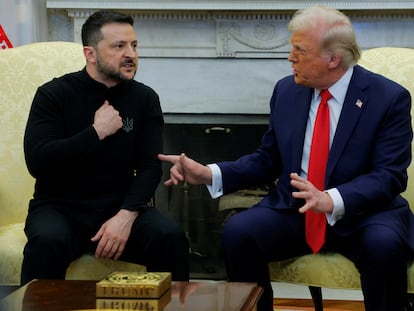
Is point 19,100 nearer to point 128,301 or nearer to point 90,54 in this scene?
point 90,54

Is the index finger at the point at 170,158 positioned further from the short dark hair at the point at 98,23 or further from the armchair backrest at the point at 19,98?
the armchair backrest at the point at 19,98

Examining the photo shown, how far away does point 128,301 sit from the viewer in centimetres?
150

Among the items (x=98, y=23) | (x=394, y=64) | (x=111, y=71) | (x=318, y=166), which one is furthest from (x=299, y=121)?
(x=98, y=23)

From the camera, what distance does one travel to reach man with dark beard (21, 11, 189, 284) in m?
2.11

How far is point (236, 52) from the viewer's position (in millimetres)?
3484

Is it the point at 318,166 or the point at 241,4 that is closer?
the point at 318,166

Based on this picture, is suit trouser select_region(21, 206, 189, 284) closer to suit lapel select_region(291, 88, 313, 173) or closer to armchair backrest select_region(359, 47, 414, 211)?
suit lapel select_region(291, 88, 313, 173)

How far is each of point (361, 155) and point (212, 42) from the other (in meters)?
1.58

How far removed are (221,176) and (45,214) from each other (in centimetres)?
55

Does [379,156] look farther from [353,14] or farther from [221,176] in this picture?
[353,14]

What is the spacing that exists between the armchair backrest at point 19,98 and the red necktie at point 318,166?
95cm

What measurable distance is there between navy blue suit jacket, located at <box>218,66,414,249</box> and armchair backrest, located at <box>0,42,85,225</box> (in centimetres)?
77

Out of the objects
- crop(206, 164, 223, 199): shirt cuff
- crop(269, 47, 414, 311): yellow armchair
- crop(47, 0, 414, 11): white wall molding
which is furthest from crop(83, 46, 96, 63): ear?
crop(47, 0, 414, 11): white wall molding

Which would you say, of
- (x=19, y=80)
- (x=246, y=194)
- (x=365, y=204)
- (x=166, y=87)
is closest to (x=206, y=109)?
(x=166, y=87)
